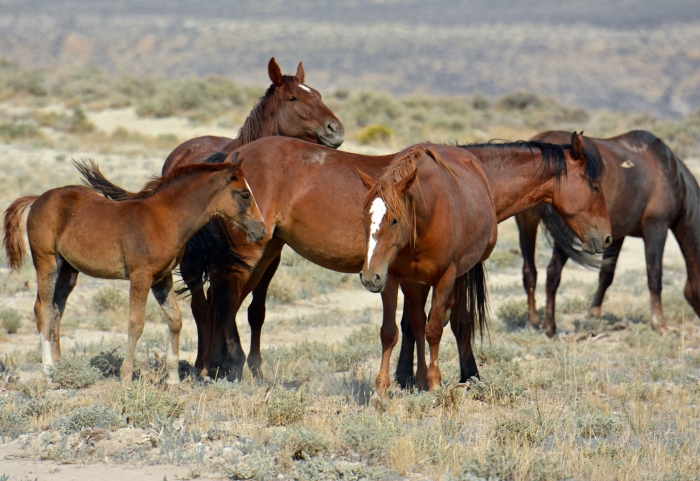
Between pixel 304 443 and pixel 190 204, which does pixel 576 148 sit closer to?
pixel 190 204

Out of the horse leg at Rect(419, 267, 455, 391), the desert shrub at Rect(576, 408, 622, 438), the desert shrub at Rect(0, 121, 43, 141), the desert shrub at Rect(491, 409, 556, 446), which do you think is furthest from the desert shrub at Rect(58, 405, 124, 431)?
the desert shrub at Rect(0, 121, 43, 141)

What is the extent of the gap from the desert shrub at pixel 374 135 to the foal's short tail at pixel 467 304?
662 inches

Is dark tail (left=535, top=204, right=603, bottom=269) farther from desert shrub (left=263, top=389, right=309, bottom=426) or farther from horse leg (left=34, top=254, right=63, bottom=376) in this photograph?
horse leg (left=34, top=254, right=63, bottom=376)

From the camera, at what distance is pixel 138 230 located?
568cm

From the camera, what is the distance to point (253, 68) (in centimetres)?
5916

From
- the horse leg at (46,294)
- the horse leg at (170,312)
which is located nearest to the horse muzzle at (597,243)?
the horse leg at (170,312)

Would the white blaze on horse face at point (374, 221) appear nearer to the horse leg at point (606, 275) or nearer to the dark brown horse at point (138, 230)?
the dark brown horse at point (138, 230)

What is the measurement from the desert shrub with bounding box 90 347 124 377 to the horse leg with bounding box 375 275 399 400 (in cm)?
236

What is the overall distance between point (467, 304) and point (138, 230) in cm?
264

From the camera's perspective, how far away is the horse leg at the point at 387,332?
542cm

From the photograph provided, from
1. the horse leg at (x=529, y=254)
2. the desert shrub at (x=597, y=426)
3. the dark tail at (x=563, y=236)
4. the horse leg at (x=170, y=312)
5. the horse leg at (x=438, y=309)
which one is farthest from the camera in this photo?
the horse leg at (x=529, y=254)

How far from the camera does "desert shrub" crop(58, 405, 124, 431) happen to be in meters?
4.92

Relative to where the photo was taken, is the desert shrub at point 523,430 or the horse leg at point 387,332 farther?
the horse leg at point 387,332

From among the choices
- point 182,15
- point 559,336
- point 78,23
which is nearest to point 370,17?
point 182,15
